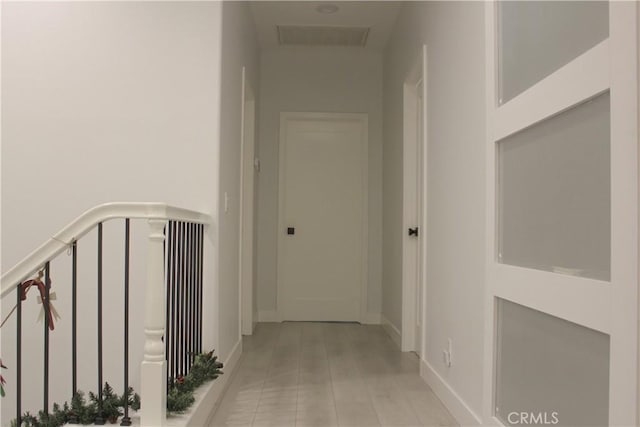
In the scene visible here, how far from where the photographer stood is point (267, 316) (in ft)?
17.9

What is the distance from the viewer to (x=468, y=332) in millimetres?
2439

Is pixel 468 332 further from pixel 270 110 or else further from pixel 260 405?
pixel 270 110

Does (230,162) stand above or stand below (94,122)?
below

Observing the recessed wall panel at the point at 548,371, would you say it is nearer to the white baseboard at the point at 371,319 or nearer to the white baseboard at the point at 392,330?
the white baseboard at the point at 392,330

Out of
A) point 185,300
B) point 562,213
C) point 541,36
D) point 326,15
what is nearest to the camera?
point 562,213

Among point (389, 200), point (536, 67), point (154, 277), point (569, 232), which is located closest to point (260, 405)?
point (154, 277)

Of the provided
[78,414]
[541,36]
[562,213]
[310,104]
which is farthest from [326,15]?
[78,414]

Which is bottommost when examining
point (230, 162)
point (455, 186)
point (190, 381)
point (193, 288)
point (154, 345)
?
point (190, 381)

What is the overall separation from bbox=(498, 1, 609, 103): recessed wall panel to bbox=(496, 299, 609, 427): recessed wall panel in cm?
74

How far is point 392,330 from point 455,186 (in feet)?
7.61

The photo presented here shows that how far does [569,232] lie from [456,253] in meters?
1.19

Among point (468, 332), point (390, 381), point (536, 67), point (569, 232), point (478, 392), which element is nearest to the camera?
point (569, 232)

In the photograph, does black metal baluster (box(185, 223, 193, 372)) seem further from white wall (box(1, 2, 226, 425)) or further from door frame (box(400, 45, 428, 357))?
door frame (box(400, 45, 428, 357))

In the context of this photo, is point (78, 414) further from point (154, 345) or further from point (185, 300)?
point (185, 300)
